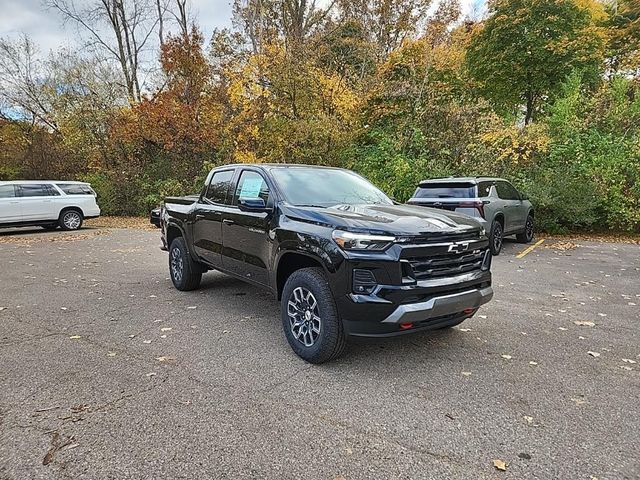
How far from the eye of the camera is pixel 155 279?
6984 mm

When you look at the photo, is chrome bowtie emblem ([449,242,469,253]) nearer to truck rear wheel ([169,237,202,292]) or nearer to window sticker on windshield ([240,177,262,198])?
window sticker on windshield ([240,177,262,198])

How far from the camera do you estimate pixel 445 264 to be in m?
3.50

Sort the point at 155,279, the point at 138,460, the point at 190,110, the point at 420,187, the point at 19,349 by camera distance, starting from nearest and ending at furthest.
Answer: the point at 138,460 → the point at 19,349 → the point at 155,279 → the point at 420,187 → the point at 190,110

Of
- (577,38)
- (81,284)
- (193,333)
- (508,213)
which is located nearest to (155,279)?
(81,284)

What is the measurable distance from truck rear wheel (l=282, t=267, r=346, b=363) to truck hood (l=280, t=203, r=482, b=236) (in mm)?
477

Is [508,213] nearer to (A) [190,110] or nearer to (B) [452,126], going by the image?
(B) [452,126]

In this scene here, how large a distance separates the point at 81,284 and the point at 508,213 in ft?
27.6

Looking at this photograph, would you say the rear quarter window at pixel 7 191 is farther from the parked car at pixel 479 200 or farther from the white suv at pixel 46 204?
the parked car at pixel 479 200

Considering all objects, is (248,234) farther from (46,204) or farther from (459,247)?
(46,204)

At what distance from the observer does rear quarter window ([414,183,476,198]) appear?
8406 mm

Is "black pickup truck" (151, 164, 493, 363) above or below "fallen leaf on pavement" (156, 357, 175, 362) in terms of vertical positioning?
above

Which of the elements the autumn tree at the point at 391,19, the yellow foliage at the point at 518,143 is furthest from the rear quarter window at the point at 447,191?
the autumn tree at the point at 391,19

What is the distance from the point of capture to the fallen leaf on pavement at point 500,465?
233cm

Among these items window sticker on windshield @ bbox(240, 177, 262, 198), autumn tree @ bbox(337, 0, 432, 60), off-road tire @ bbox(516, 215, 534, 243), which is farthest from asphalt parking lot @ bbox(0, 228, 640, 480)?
autumn tree @ bbox(337, 0, 432, 60)
